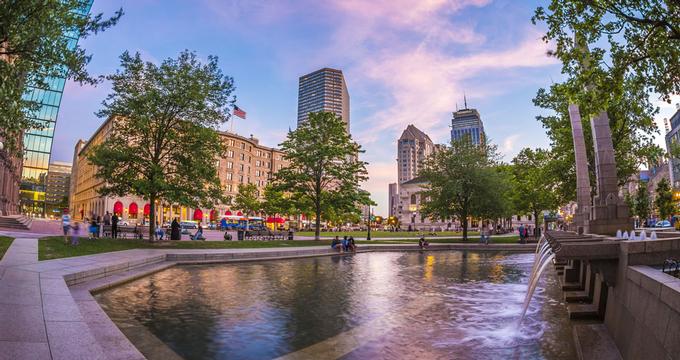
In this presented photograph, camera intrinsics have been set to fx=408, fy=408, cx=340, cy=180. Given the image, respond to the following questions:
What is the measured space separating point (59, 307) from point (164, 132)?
76.7ft

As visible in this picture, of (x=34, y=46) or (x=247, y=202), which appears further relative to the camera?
(x=247, y=202)

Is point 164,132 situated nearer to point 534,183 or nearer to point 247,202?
point 534,183

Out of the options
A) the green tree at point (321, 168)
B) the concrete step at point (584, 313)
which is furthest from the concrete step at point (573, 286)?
the green tree at point (321, 168)

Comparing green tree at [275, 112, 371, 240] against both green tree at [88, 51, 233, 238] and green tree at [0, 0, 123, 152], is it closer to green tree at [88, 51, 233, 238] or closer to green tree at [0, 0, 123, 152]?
green tree at [88, 51, 233, 238]

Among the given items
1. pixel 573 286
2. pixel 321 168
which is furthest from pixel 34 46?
pixel 321 168

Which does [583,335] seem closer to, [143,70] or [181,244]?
[181,244]

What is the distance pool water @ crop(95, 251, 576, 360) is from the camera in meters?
7.81

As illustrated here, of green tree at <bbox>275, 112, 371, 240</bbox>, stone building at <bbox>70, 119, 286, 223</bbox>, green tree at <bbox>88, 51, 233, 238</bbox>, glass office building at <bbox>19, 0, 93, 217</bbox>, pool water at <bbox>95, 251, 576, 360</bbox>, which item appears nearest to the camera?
pool water at <bbox>95, 251, 576, 360</bbox>

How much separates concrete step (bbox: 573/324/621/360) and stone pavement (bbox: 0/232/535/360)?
24.3 ft

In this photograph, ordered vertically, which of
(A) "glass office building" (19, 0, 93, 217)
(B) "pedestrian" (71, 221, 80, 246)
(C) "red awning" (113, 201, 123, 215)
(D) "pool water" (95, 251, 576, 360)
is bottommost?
(D) "pool water" (95, 251, 576, 360)

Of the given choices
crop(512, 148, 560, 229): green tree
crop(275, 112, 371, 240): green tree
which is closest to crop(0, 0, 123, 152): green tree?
crop(275, 112, 371, 240): green tree

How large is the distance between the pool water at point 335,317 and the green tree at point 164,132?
1270cm

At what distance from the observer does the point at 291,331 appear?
9000 millimetres

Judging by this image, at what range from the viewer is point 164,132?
29.5m
